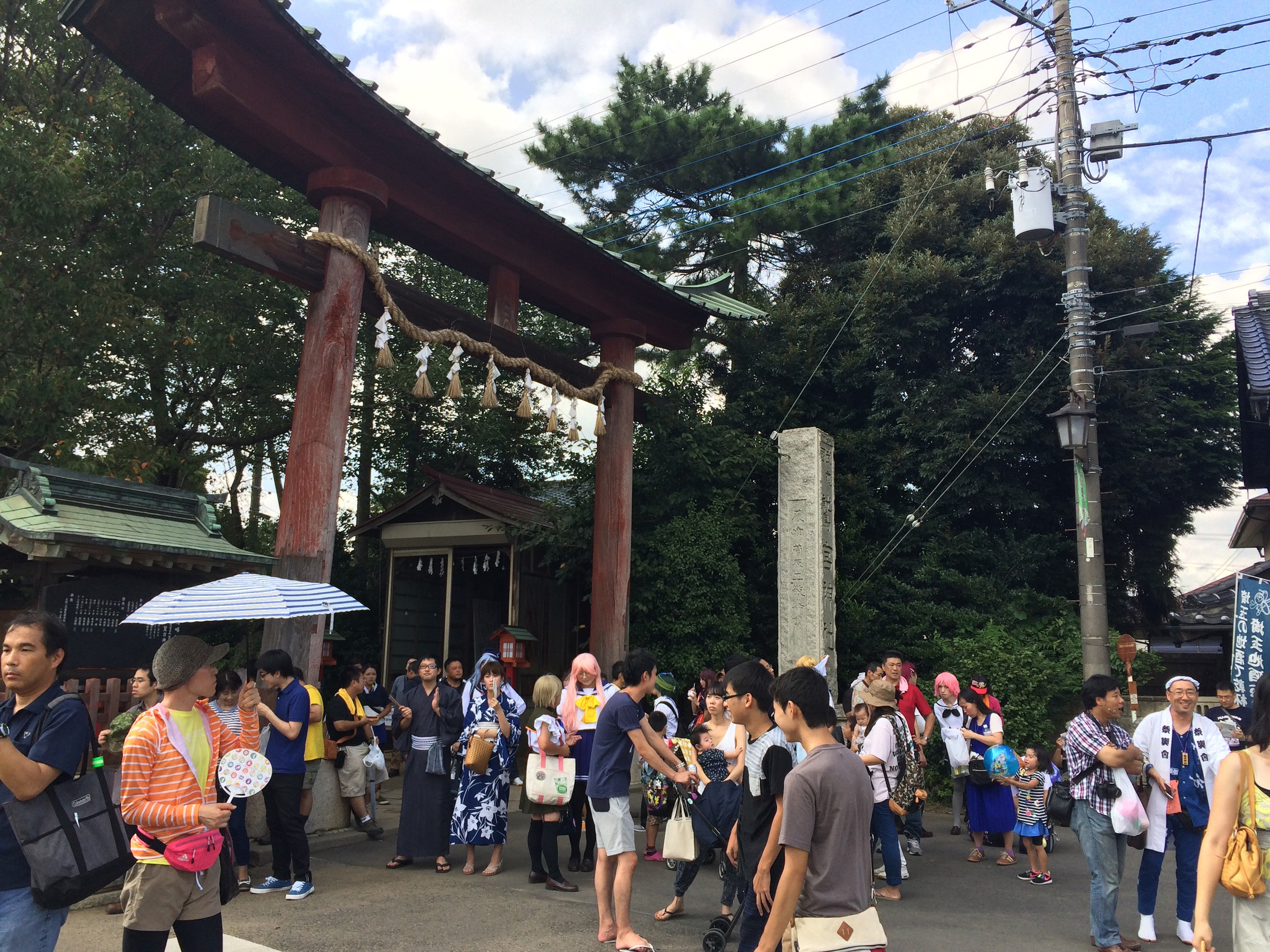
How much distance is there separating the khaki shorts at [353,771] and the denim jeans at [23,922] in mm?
5437

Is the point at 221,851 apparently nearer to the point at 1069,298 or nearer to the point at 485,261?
the point at 485,261

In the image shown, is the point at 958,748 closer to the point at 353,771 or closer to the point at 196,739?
the point at 353,771

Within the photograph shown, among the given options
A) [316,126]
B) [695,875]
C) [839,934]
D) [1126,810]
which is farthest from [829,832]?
[316,126]

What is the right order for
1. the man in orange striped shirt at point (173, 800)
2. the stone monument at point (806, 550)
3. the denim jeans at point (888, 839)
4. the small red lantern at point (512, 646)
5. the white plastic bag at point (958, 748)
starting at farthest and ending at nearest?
1. the small red lantern at point (512, 646)
2. the stone monument at point (806, 550)
3. the white plastic bag at point (958, 748)
4. the denim jeans at point (888, 839)
5. the man in orange striped shirt at point (173, 800)

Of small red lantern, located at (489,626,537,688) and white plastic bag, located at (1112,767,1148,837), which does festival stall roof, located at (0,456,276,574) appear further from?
white plastic bag, located at (1112,767,1148,837)

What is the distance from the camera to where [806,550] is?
12695mm

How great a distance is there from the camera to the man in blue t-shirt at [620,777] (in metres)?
5.36

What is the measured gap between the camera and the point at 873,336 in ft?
50.8

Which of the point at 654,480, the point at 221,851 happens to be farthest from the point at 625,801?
the point at 654,480

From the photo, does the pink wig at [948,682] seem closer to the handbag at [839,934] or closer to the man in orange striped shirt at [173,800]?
the handbag at [839,934]

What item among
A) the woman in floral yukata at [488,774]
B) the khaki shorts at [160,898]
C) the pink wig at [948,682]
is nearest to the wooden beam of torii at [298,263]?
the woman in floral yukata at [488,774]

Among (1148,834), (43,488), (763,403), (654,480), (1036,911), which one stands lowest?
(1036,911)

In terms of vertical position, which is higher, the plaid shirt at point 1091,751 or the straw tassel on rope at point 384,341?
the straw tassel on rope at point 384,341

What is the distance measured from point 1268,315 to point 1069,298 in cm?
530
